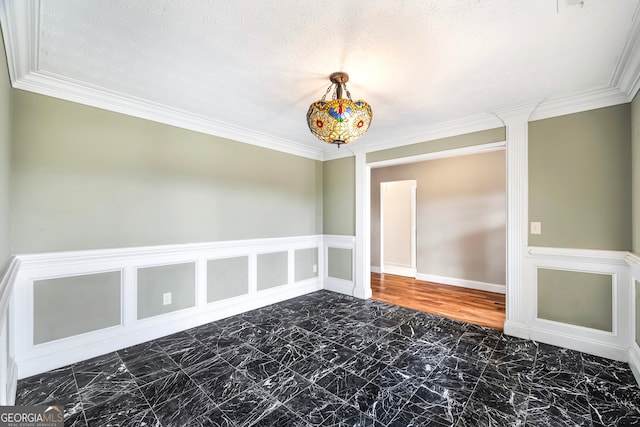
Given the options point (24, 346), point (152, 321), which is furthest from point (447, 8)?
point (24, 346)

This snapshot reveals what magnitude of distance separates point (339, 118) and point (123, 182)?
2.21 meters

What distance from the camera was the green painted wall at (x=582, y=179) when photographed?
→ 2387mm

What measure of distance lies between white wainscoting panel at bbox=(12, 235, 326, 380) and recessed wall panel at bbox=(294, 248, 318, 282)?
0.56 m

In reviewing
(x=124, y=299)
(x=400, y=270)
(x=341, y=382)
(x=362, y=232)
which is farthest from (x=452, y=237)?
(x=124, y=299)

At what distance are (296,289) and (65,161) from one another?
3.12 metres

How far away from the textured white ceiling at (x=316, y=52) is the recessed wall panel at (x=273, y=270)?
2085 millimetres

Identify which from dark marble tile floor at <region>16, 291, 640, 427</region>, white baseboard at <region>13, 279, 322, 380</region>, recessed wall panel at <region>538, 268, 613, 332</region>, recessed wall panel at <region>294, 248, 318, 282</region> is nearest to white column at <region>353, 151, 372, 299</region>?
recessed wall panel at <region>294, 248, 318, 282</region>

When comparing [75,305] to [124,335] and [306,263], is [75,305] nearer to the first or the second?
[124,335]

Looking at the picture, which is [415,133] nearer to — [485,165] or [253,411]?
[485,165]

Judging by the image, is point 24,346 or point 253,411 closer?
point 253,411

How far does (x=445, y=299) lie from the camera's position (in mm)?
4059

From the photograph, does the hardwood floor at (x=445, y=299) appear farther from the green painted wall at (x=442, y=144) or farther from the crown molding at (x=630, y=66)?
the crown molding at (x=630, y=66)

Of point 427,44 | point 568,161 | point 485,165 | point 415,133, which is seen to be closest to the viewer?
point 427,44

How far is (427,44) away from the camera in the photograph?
1.77m
